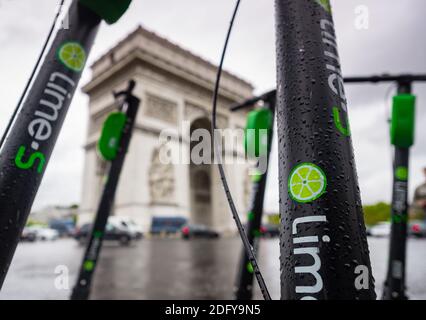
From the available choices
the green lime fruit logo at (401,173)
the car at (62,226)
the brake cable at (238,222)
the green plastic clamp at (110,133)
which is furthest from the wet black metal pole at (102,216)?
the car at (62,226)

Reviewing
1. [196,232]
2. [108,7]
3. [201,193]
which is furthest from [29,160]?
[201,193]

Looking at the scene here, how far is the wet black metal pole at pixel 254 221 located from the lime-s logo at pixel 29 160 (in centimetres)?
187

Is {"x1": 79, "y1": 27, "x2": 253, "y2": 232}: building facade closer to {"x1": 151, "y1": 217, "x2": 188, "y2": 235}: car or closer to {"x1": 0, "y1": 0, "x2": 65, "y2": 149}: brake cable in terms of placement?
{"x1": 151, "y1": 217, "x2": 188, "y2": 235}: car

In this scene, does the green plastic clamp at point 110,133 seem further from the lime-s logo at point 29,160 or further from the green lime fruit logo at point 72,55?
the lime-s logo at point 29,160

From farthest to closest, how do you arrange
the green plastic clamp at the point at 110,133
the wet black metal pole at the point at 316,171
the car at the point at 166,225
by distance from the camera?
the car at the point at 166,225
the green plastic clamp at the point at 110,133
the wet black metal pole at the point at 316,171

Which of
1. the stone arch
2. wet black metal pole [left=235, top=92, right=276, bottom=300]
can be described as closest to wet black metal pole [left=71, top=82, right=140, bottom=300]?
wet black metal pole [left=235, top=92, right=276, bottom=300]

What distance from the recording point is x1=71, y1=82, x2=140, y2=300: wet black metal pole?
2.50 m

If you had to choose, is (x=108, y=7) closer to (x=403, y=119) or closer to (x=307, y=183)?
(x=307, y=183)

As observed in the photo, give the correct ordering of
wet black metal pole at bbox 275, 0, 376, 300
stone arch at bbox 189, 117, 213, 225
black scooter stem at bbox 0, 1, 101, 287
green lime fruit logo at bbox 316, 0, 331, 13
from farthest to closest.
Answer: stone arch at bbox 189, 117, 213, 225, black scooter stem at bbox 0, 1, 101, 287, green lime fruit logo at bbox 316, 0, 331, 13, wet black metal pole at bbox 275, 0, 376, 300

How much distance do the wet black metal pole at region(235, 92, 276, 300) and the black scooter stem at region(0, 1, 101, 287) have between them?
1698 mm

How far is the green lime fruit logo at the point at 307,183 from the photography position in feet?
1.88
